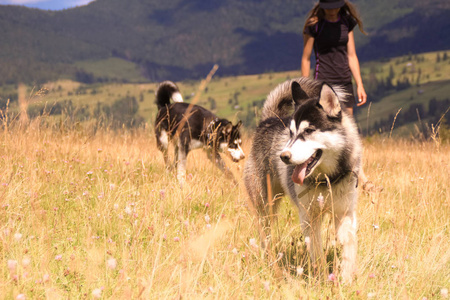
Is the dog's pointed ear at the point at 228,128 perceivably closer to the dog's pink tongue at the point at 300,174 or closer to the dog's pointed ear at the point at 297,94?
the dog's pointed ear at the point at 297,94

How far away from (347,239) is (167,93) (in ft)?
22.5

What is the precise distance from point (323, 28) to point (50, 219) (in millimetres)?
4607

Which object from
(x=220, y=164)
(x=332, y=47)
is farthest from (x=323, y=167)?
(x=220, y=164)

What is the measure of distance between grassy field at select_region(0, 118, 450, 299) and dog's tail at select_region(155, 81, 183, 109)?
3759mm

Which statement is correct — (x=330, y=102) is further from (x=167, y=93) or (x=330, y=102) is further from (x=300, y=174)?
(x=167, y=93)

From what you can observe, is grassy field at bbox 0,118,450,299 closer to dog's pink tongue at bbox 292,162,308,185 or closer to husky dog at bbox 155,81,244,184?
dog's pink tongue at bbox 292,162,308,185

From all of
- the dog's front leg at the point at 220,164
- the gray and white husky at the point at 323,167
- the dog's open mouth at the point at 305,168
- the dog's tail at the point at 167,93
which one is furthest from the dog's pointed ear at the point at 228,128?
Result: the dog's open mouth at the point at 305,168

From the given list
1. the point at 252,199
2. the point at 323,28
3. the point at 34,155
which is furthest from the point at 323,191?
the point at 34,155

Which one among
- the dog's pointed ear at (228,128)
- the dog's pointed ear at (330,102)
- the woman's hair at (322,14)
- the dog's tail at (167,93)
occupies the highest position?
the woman's hair at (322,14)

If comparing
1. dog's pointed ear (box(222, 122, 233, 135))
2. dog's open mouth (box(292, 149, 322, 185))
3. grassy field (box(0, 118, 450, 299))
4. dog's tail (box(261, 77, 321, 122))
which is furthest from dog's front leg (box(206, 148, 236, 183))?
dog's open mouth (box(292, 149, 322, 185))

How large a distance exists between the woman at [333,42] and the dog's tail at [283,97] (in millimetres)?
1405

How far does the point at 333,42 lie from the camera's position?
593cm

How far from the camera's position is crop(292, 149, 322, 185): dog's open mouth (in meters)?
3.22

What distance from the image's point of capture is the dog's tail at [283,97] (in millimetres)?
4527
